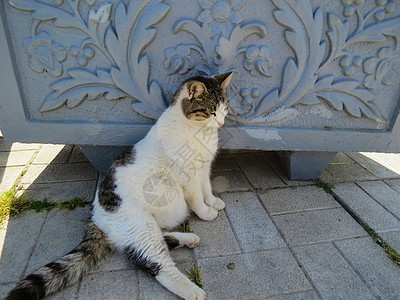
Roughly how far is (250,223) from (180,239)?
0.67m

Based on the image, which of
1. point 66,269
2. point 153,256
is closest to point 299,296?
point 153,256

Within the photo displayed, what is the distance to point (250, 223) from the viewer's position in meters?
2.22

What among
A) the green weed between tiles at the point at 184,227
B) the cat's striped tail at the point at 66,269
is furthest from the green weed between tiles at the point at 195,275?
the cat's striped tail at the point at 66,269

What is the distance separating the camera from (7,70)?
2184 millimetres

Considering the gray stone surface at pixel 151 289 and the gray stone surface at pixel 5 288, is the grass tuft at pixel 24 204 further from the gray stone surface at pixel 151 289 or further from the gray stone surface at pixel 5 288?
the gray stone surface at pixel 151 289

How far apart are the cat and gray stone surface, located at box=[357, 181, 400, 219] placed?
1.85 meters

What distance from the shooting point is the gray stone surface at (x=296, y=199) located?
7.89 ft

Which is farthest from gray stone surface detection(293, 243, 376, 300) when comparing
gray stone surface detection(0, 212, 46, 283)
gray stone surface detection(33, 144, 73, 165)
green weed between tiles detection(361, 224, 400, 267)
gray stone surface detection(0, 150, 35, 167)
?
gray stone surface detection(0, 150, 35, 167)

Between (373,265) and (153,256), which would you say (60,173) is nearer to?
(153,256)

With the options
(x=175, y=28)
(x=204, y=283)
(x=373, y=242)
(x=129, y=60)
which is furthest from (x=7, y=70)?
(x=373, y=242)

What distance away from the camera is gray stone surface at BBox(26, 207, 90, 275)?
6.11ft

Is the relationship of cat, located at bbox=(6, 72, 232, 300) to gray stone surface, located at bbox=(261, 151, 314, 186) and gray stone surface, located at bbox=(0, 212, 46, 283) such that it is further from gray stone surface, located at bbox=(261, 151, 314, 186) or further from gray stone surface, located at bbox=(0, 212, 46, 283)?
gray stone surface, located at bbox=(261, 151, 314, 186)

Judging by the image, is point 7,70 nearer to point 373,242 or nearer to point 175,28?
point 175,28

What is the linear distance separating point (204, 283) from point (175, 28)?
6.78 ft
